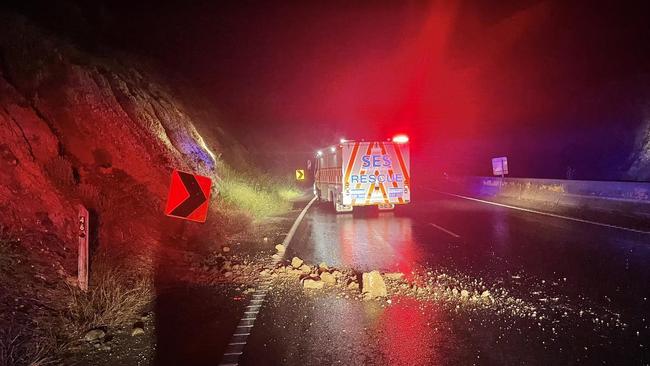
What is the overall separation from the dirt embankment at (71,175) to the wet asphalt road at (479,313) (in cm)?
251

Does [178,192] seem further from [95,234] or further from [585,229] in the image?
[585,229]

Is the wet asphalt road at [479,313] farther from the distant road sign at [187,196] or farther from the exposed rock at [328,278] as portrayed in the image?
the distant road sign at [187,196]


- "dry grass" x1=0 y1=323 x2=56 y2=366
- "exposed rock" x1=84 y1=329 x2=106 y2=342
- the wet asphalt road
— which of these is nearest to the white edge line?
the wet asphalt road

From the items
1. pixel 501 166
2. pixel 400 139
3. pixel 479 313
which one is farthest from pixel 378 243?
pixel 501 166

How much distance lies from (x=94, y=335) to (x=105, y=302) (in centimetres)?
67

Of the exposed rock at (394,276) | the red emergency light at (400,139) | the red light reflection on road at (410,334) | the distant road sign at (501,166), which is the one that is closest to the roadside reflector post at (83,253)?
the red light reflection on road at (410,334)

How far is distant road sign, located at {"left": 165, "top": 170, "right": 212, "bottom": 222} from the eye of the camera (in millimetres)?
6656

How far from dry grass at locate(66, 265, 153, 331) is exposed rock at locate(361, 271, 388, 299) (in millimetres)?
2968

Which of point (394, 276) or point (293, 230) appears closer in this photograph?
point (394, 276)

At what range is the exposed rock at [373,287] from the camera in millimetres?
6113

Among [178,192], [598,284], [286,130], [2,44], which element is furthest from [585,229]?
[286,130]

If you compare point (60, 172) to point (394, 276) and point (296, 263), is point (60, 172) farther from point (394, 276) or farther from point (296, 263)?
point (394, 276)

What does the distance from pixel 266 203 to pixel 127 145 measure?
7474mm

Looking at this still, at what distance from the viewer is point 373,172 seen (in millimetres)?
16141
